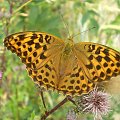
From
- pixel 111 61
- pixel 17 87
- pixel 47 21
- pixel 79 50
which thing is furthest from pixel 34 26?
pixel 111 61

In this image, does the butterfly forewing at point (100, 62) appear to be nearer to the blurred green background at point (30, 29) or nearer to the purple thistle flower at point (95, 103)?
the purple thistle flower at point (95, 103)

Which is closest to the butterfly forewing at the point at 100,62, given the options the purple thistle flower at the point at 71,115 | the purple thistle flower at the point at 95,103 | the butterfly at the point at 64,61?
the butterfly at the point at 64,61

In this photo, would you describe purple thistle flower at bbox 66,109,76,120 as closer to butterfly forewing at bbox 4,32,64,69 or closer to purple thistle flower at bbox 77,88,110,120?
purple thistle flower at bbox 77,88,110,120

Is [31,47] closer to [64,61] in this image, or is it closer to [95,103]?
[64,61]

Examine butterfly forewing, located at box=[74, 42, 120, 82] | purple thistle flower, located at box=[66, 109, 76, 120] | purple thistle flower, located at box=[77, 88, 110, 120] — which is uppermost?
butterfly forewing, located at box=[74, 42, 120, 82]

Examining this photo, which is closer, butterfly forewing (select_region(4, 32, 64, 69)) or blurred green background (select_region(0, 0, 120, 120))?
butterfly forewing (select_region(4, 32, 64, 69))

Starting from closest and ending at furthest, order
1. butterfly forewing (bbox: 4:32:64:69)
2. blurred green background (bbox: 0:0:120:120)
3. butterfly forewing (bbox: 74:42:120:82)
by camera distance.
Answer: butterfly forewing (bbox: 74:42:120:82) < butterfly forewing (bbox: 4:32:64:69) < blurred green background (bbox: 0:0:120:120)

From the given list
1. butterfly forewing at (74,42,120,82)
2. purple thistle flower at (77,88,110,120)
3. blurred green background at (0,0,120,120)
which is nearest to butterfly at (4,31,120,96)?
butterfly forewing at (74,42,120,82)

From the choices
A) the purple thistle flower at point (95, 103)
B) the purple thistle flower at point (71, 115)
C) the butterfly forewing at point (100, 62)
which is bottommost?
the purple thistle flower at point (71, 115)
